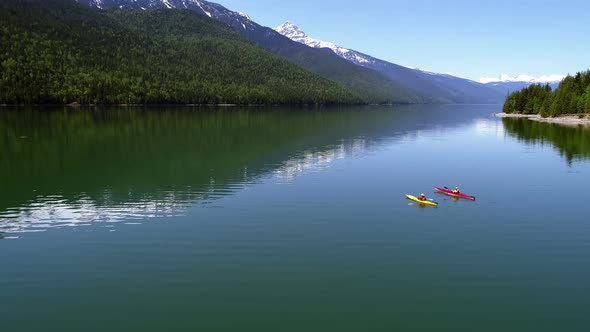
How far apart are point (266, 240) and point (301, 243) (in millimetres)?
2834

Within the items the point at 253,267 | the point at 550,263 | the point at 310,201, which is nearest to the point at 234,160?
the point at 310,201

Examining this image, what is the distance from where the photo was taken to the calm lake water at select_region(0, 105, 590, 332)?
22.6 meters

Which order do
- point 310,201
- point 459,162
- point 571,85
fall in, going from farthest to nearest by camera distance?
point 571,85
point 459,162
point 310,201

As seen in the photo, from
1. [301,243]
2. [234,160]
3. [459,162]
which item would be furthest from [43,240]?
[459,162]

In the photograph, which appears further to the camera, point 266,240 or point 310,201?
point 310,201

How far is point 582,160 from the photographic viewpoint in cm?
8006

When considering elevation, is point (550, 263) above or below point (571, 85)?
below

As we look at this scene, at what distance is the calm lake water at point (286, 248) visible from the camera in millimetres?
22641

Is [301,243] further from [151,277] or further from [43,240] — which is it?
[43,240]

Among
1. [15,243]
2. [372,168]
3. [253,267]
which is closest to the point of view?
[253,267]

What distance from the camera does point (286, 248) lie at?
32406mm

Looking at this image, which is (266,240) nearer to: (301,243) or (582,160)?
(301,243)

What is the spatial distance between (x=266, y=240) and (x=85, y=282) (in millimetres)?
13267

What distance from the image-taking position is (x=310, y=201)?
4766 cm
